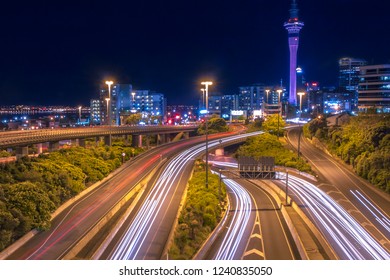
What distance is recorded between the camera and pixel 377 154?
2730cm

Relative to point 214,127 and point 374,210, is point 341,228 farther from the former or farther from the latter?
point 214,127

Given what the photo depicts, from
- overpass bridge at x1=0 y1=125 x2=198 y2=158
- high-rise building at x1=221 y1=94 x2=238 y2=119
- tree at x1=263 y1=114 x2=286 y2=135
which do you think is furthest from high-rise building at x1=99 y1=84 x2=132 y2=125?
tree at x1=263 y1=114 x2=286 y2=135

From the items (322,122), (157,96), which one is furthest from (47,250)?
(157,96)

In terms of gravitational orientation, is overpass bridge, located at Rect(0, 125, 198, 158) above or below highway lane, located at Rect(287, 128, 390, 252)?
above

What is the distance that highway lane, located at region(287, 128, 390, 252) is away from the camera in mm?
17234

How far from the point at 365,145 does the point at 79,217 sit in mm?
21493

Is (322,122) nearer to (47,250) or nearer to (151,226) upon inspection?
(151,226)

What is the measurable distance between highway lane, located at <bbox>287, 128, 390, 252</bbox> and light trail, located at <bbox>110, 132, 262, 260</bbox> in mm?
8276

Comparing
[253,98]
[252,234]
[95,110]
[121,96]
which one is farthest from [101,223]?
[95,110]

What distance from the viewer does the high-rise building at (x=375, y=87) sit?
56.9m

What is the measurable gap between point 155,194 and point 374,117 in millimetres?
23845

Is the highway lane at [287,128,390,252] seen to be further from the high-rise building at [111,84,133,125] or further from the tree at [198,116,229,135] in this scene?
the high-rise building at [111,84,133,125]

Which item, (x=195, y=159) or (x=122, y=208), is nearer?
(x=122, y=208)

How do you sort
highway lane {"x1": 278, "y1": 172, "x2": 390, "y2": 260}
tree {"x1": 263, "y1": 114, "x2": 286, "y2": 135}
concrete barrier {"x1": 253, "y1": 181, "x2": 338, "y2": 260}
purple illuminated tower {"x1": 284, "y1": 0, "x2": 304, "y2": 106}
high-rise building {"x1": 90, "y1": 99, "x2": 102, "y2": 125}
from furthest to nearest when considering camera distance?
high-rise building {"x1": 90, "y1": 99, "x2": 102, "y2": 125} < purple illuminated tower {"x1": 284, "y1": 0, "x2": 304, "y2": 106} < tree {"x1": 263, "y1": 114, "x2": 286, "y2": 135} < highway lane {"x1": 278, "y1": 172, "x2": 390, "y2": 260} < concrete barrier {"x1": 253, "y1": 181, "x2": 338, "y2": 260}
